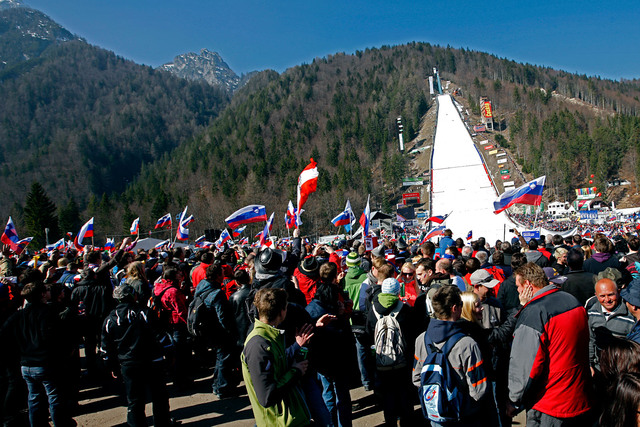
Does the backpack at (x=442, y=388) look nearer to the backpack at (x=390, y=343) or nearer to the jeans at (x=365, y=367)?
the backpack at (x=390, y=343)

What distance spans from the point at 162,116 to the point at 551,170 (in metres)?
146

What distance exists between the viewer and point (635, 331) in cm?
329

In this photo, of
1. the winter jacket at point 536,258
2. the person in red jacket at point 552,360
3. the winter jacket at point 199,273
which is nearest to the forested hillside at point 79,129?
the winter jacket at point 199,273

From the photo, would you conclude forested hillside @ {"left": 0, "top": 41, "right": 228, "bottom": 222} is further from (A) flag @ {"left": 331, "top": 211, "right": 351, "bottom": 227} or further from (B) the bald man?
(B) the bald man

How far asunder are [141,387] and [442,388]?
3.54m

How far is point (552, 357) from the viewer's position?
3.36 m

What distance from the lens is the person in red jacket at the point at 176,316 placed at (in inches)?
267

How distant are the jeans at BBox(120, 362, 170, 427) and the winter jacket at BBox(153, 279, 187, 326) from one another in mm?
1756

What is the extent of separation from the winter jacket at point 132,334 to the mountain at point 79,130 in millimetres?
112948

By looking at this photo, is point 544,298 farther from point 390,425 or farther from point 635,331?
point 390,425

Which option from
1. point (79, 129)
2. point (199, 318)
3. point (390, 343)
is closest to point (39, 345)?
point (199, 318)

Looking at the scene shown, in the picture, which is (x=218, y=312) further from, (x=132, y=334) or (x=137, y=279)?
(x=132, y=334)

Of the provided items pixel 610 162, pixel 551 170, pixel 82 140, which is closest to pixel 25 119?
pixel 82 140

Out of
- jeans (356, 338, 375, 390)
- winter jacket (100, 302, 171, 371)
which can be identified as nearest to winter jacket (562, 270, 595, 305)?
jeans (356, 338, 375, 390)
